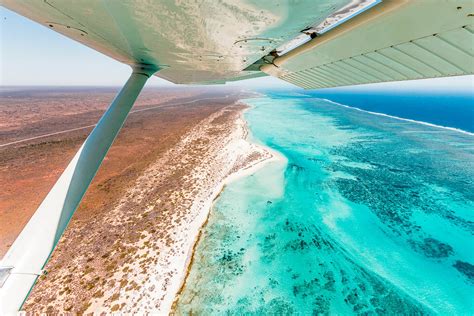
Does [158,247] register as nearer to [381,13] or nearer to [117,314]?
[117,314]

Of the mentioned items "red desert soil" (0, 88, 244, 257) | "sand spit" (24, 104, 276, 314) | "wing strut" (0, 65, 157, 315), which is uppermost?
"wing strut" (0, 65, 157, 315)

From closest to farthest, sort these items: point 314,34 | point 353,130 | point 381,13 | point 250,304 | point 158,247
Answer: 1. point 381,13
2. point 314,34
3. point 250,304
4. point 158,247
5. point 353,130

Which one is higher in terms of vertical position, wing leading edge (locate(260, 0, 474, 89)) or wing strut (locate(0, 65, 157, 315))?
wing leading edge (locate(260, 0, 474, 89))

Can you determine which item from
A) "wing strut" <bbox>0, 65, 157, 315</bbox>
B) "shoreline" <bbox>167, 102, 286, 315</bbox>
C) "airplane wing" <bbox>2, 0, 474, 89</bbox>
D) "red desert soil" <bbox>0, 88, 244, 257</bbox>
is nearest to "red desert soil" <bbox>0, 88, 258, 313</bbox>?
"red desert soil" <bbox>0, 88, 244, 257</bbox>

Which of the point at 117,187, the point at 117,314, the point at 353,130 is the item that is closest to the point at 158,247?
the point at 117,314

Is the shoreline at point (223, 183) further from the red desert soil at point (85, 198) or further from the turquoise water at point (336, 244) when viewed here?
the red desert soil at point (85, 198)

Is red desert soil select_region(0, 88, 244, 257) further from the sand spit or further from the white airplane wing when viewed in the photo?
the white airplane wing
